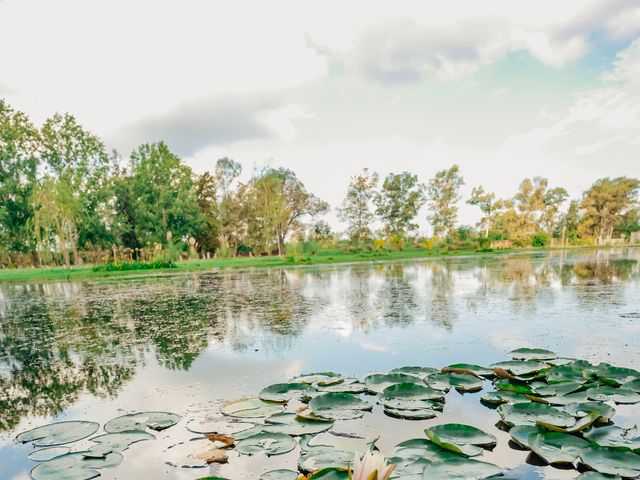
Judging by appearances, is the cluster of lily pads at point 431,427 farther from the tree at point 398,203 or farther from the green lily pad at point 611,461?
the tree at point 398,203

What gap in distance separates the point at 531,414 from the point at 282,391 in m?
1.79

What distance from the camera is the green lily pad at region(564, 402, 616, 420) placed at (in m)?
2.54

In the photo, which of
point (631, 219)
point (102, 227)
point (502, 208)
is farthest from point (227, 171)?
point (631, 219)

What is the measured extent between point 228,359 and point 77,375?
1506 millimetres

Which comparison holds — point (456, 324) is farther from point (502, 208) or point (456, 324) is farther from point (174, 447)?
point (502, 208)

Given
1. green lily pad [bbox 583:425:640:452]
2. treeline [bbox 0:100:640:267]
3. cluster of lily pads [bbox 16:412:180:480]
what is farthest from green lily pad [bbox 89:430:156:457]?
treeline [bbox 0:100:640:267]

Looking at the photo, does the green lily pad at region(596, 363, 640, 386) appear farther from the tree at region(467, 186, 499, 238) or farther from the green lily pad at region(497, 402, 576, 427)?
the tree at region(467, 186, 499, 238)

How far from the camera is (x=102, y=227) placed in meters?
33.6

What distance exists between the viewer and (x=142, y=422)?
2.82 meters

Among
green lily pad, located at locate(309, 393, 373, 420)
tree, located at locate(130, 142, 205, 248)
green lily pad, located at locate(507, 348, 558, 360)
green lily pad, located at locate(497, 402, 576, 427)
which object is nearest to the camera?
green lily pad, located at locate(497, 402, 576, 427)

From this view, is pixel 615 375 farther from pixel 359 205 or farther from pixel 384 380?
pixel 359 205

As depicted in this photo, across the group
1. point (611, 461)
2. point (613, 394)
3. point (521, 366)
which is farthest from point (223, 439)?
point (613, 394)

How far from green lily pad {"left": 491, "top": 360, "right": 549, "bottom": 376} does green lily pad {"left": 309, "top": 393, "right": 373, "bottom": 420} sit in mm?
1367

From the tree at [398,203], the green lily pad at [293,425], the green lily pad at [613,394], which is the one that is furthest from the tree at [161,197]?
the green lily pad at [613,394]
